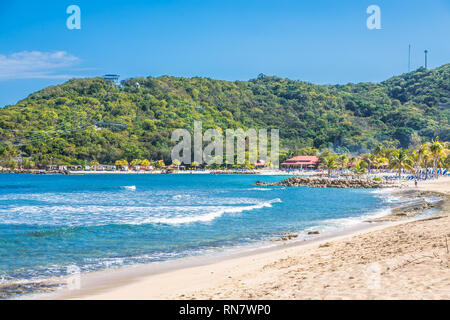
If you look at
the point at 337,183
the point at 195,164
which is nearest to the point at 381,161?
the point at 337,183

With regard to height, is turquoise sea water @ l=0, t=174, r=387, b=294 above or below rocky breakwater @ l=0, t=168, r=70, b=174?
above

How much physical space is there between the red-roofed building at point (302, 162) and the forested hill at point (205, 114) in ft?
69.8

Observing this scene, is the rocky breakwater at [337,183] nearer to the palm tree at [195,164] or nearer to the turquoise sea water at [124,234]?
the turquoise sea water at [124,234]

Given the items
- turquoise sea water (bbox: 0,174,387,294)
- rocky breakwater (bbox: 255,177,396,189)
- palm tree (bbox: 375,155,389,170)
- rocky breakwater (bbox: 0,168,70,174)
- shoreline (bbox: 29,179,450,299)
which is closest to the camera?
shoreline (bbox: 29,179,450,299)

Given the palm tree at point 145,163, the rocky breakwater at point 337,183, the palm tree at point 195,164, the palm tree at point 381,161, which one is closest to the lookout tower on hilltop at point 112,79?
the palm tree at point 145,163

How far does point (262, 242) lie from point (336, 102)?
15854 cm

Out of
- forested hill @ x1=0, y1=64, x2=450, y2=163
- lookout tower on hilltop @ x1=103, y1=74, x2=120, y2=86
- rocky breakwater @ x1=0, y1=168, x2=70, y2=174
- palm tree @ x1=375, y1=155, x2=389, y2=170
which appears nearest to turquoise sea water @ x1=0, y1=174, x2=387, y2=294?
palm tree @ x1=375, y1=155, x2=389, y2=170

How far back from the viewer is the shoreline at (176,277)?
24.4 feet

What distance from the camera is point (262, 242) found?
14.1 metres

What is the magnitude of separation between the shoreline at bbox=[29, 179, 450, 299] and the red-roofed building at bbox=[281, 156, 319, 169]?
91009mm

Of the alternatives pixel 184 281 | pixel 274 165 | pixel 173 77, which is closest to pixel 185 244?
pixel 184 281

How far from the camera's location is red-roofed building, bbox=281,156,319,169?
102 m

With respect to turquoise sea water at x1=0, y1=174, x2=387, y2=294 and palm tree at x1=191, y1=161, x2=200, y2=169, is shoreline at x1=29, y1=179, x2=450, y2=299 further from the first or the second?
palm tree at x1=191, y1=161, x2=200, y2=169
